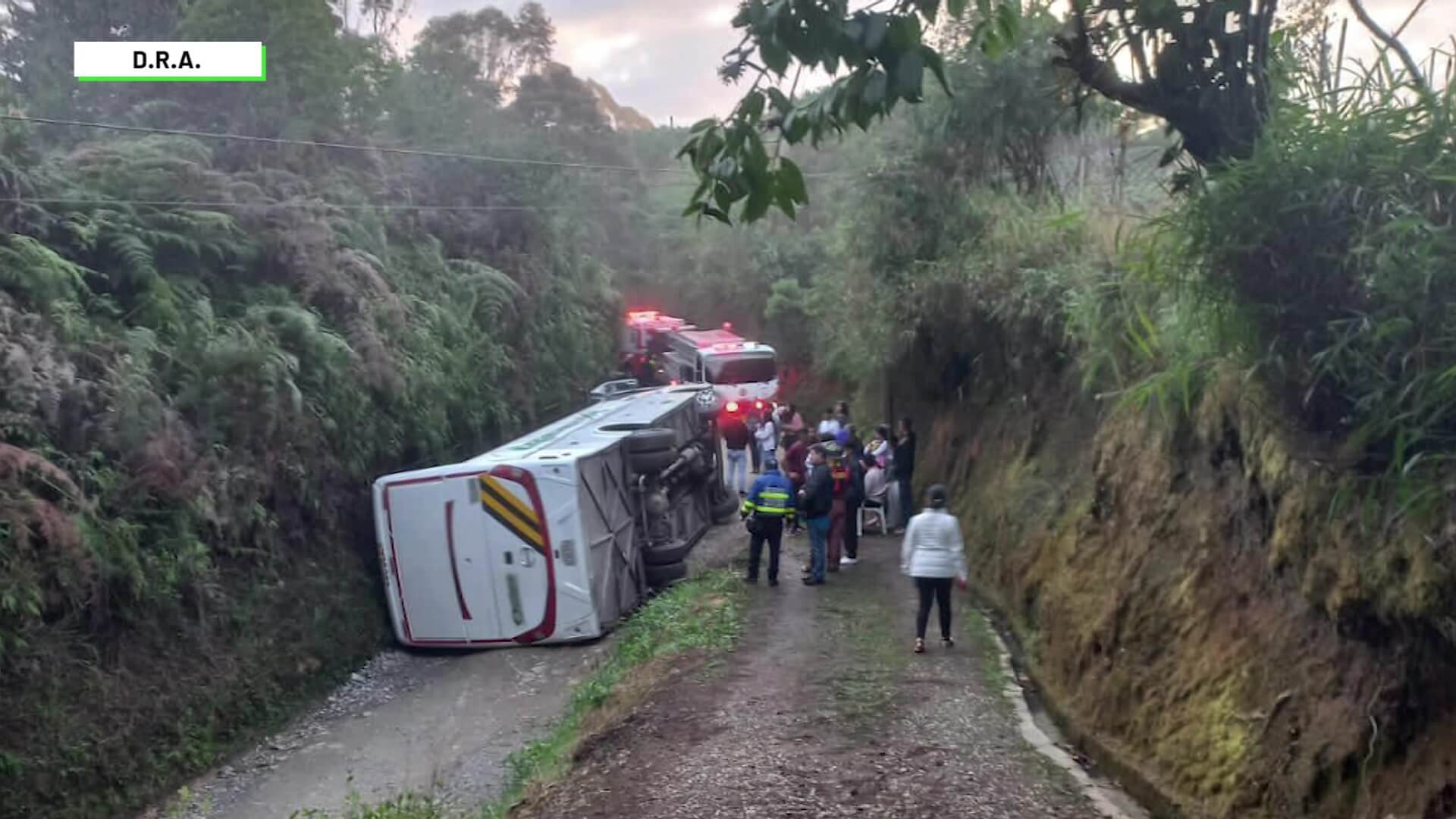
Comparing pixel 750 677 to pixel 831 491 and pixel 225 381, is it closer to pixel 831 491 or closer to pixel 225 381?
pixel 831 491

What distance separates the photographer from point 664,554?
15.2 m

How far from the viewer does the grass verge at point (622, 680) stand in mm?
8578

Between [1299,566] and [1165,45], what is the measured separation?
2.81 meters

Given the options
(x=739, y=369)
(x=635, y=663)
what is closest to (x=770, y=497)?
(x=635, y=663)

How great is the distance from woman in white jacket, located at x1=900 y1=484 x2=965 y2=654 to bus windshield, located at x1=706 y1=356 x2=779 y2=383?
61.3 feet

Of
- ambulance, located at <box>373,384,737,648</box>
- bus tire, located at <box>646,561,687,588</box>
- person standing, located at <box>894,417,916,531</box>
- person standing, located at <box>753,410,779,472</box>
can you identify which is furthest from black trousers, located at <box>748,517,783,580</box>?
person standing, located at <box>753,410,779,472</box>

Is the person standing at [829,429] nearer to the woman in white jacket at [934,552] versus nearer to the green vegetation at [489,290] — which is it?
the green vegetation at [489,290]

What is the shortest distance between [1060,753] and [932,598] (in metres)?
2.47

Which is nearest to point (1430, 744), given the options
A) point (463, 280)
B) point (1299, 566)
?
point (1299, 566)

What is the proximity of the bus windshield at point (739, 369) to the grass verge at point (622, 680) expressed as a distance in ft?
47.9

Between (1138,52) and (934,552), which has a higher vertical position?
(1138,52)

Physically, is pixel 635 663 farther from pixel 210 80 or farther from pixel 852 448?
pixel 210 80

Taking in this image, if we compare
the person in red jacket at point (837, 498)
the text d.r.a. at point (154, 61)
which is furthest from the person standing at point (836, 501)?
the text d.r.a. at point (154, 61)

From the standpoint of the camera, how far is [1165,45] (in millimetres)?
6637
